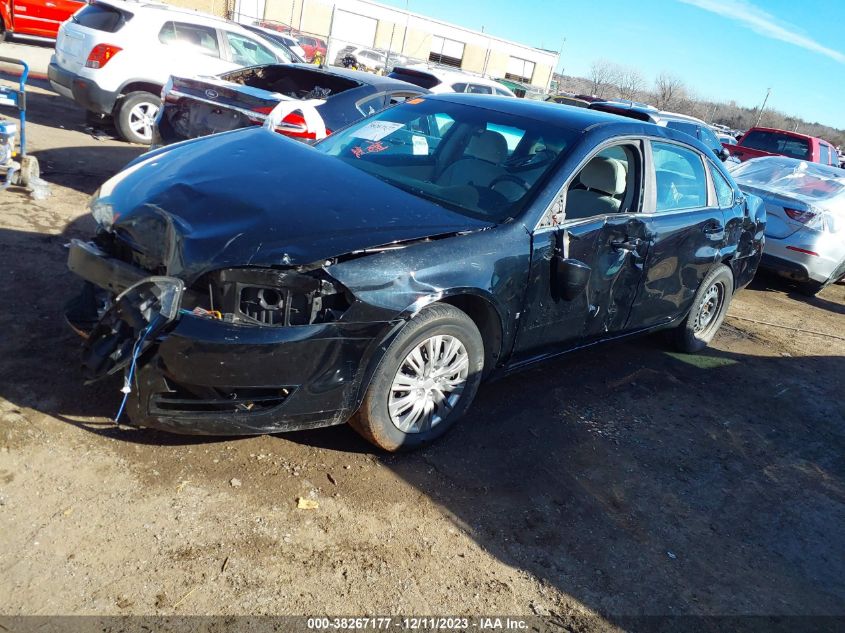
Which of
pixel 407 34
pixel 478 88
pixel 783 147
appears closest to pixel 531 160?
pixel 478 88

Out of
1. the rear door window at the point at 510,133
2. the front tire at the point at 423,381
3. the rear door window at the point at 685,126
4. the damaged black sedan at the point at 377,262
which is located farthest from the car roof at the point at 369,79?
the rear door window at the point at 685,126

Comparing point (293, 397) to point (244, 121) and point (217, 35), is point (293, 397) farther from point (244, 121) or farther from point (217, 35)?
point (217, 35)

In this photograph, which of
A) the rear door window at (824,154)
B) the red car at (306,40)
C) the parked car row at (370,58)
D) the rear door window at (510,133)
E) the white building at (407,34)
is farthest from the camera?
the white building at (407,34)

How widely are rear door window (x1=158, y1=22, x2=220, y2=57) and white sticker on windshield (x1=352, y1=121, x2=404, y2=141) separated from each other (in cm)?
604

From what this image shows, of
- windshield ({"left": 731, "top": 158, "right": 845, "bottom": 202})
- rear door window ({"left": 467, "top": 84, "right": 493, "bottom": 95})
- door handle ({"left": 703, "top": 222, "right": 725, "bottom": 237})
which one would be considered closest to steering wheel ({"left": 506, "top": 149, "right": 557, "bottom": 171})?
door handle ({"left": 703, "top": 222, "right": 725, "bottom": 237})

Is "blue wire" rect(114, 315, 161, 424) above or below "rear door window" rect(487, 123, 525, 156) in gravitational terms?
below

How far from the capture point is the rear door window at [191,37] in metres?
9.21

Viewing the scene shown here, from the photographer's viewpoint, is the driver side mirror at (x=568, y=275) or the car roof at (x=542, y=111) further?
the car roof at (x=542, y=111)

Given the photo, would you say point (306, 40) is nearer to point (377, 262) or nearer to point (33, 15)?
point (33, 15)

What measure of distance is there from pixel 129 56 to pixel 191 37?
3.41ft

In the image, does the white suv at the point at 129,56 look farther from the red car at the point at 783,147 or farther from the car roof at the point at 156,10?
the red car at the point at 783,147

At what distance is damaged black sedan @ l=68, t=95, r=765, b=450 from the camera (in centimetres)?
286

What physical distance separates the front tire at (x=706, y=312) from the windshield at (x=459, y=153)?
2.18m

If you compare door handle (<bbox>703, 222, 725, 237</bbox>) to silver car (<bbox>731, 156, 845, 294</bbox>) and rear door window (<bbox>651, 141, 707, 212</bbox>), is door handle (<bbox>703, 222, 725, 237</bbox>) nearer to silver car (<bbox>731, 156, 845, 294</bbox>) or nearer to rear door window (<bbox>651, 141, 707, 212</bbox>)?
rear door window (<bbox>651, 141, 707, 212</bbox>)
